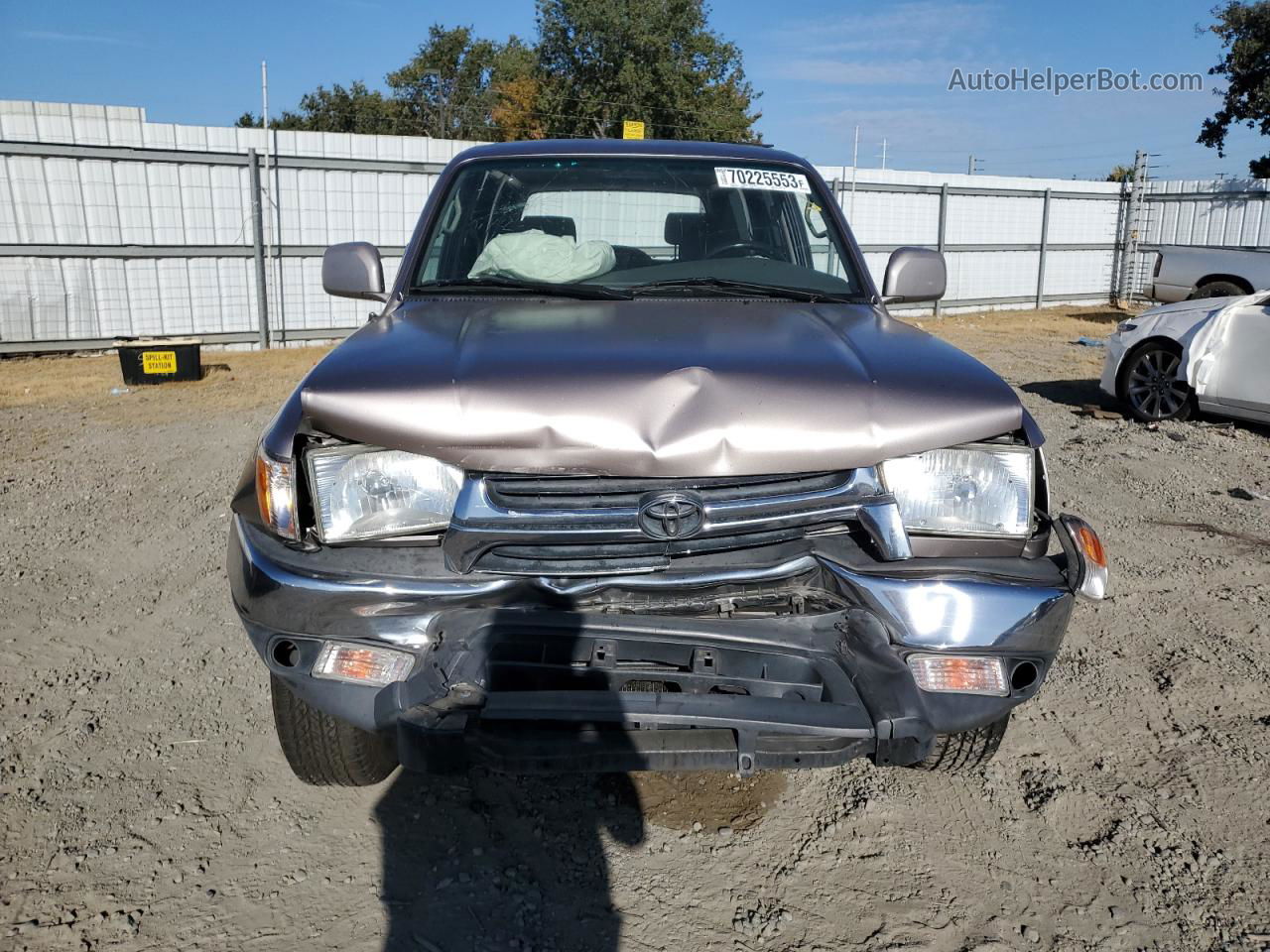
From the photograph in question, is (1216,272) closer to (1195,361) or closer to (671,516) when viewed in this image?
(1195,361)

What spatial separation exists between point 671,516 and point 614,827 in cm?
108

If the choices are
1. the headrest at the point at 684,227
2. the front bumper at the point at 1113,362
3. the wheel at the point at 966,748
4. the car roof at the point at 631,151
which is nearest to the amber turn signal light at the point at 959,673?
the wheel at the point at 966,748

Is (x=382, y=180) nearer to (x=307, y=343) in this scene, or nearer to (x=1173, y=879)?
(x=307, y=343)

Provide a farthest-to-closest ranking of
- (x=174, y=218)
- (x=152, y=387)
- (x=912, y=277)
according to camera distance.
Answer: (x=174, y=218) → (x=152, y=387) → (x=912, y=277)

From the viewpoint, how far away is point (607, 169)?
389 cm

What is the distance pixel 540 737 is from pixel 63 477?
17.9 feet

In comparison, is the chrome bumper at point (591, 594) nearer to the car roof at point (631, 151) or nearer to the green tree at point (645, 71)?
the car roof at point (631, 151)

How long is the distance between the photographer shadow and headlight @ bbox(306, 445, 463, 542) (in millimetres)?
326

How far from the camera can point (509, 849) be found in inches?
107

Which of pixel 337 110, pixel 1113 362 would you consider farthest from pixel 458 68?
pixel 1113 362

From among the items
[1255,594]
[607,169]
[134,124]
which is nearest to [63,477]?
[607,169]

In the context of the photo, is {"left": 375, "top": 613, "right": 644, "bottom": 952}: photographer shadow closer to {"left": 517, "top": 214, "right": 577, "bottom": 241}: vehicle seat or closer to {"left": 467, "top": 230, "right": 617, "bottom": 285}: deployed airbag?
{"left": 467, "top": 230, "right": 617, "bottom": 285}: deployed airbag

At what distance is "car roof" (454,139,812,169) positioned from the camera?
3.92m

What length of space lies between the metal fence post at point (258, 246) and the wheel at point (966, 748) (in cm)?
1205
